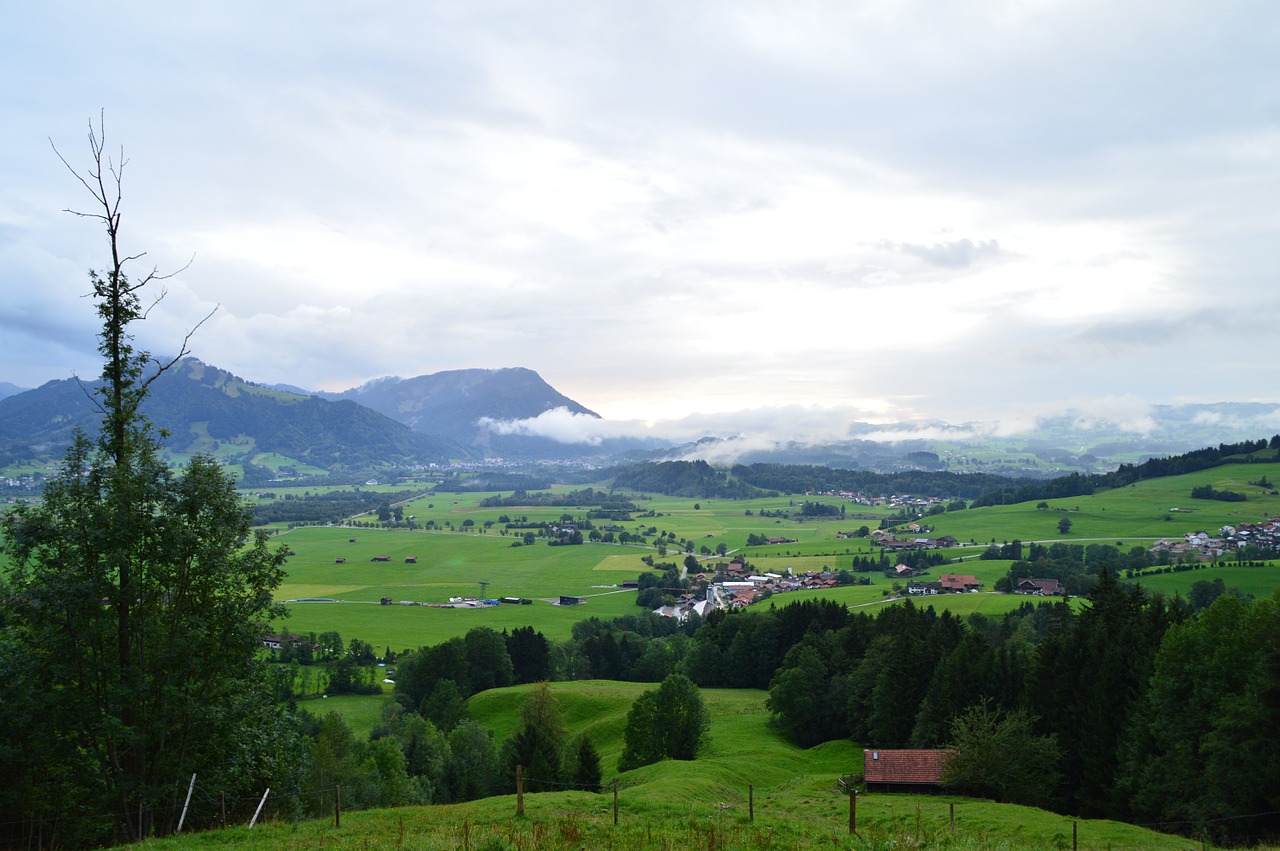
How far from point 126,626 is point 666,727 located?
33584 mm

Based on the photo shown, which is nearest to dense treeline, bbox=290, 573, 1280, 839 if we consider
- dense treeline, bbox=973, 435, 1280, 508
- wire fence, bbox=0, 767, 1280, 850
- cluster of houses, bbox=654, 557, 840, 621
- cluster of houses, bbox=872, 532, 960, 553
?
wire fence, bbox=0, 767, 1280, 850

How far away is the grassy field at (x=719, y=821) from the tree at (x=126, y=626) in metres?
3.05

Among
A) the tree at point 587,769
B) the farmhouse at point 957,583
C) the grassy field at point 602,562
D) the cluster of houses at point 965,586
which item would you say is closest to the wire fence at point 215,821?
the tree at point 587,769

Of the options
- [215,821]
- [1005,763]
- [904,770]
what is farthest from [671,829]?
[904,770]

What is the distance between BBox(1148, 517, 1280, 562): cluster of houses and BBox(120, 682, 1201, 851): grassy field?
9214cm

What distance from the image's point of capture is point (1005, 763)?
31.2 metres

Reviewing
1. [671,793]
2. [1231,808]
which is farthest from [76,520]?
[1231,808]

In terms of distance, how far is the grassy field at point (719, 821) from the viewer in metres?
13.9

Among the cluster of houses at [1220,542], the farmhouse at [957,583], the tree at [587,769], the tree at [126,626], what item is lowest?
the farmhouse at [957,583]

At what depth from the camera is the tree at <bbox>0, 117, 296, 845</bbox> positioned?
16.8 m

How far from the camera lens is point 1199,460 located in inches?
7126

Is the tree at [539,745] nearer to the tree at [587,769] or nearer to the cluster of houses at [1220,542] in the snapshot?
the tree at [587,769]

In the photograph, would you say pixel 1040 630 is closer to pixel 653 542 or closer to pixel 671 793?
pixel 671 793

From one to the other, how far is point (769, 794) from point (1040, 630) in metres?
51.9
